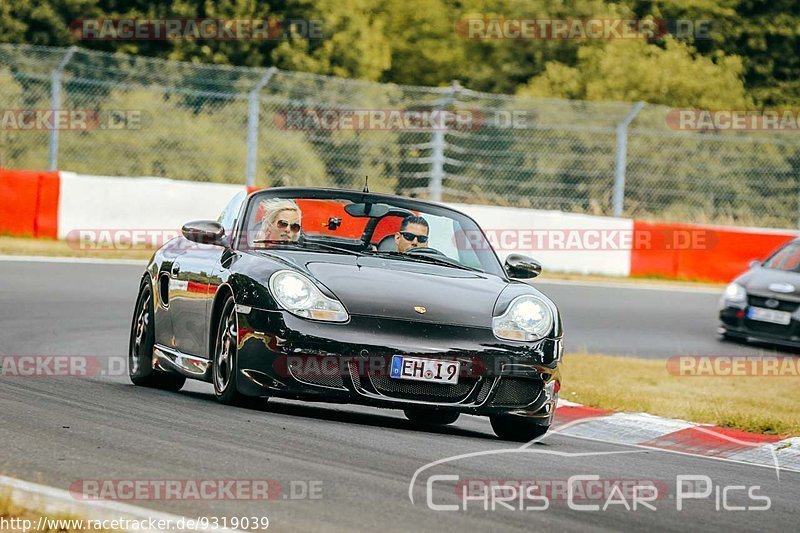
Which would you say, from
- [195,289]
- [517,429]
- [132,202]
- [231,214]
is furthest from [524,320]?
[132,202]

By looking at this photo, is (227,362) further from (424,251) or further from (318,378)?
(424,251)

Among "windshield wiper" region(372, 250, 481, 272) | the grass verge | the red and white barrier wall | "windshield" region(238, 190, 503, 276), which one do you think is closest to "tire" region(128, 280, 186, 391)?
"windshield" region(238, 190, 503, 276)

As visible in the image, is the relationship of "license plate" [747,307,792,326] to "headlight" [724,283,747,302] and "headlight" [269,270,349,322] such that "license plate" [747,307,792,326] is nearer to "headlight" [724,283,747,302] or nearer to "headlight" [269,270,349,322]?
"headlight" [724,283,747,302]

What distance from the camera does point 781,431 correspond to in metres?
9.30

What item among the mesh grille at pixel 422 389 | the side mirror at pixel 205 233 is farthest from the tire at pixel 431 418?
the side mirror at pixel 205 233

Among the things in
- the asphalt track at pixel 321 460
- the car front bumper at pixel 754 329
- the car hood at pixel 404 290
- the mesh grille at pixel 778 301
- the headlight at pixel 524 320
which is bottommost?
the car front bumper at pixel 754 329

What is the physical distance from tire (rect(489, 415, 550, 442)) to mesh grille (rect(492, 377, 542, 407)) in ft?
0.61

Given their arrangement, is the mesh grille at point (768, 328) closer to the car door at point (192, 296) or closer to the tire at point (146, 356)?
the tire at point (146, 356)

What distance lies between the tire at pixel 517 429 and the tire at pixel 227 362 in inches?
48.1

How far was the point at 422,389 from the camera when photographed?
743 cm

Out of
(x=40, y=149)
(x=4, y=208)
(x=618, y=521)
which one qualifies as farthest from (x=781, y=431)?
(x=40, y=149)

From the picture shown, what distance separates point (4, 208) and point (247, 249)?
12.3 m

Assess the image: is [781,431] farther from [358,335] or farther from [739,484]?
[358,335]

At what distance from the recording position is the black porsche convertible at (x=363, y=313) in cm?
737
